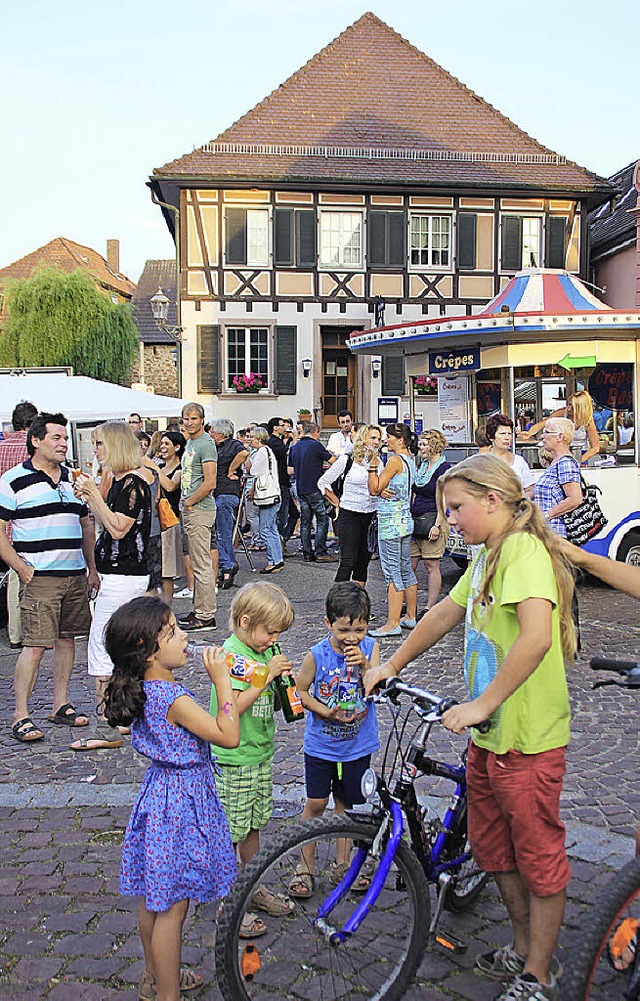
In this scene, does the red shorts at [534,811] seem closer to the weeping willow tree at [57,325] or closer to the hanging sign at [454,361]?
the hanging sign at [454,361]

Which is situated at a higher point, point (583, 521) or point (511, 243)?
point (511, 243)

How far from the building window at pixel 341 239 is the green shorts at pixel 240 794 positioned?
77.2ft

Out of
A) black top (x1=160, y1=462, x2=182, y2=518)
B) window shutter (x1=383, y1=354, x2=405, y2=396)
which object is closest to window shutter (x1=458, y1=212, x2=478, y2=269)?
window shutter (x1=383, y1=354, x2=405, y2=396)

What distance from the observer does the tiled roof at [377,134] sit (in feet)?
84.7

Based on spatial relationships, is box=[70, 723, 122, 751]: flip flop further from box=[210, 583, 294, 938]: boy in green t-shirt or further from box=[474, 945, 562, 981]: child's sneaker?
box=[474, 945, 562, 981]: child's sneaker

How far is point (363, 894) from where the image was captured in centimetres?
286

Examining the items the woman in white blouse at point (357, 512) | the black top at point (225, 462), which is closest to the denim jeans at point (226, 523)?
the black top at point (225, 462)

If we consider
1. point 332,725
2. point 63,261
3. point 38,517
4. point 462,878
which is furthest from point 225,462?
point 63,261

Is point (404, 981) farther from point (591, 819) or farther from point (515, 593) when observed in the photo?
point (591, 819)

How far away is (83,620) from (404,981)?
3.61 meters

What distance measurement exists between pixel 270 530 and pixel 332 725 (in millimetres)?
8260

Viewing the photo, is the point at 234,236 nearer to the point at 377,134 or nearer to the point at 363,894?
the point at 377,134

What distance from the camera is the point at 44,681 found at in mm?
7293

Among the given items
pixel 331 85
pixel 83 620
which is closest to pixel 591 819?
pixel 83 620
